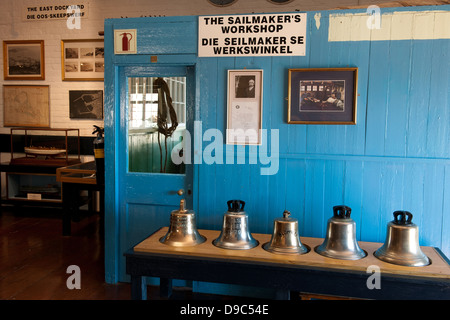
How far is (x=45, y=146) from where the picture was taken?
614 cm

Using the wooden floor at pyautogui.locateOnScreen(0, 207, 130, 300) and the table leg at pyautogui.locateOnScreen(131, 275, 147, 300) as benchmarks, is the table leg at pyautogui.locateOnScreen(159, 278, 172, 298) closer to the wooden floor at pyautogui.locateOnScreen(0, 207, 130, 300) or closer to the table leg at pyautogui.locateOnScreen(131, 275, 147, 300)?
the wooden floor at pyautogui.locateOnScreen(0, 207, 130, 300)

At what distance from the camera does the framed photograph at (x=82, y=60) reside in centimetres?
593

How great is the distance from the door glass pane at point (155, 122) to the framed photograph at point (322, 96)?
936 millimetres

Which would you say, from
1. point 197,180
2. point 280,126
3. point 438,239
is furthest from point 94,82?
point 438,239

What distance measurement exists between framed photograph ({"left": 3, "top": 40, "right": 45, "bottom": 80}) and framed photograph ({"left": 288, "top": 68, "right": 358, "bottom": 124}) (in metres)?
4.73

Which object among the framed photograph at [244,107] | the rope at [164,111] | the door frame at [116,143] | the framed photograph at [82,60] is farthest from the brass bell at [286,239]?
the framed photograph at [82,60]

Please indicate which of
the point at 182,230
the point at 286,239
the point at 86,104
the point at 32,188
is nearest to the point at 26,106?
the point at 86,104

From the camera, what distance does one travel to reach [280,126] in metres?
3.02

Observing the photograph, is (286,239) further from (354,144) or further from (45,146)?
(45,146)

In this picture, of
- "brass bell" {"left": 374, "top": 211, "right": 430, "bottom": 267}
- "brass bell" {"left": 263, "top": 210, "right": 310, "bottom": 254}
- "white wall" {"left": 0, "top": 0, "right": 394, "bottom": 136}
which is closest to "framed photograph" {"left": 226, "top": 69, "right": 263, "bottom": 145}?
"brass bell" {"left": 263, "top": 210, "right": 310, "bottom": 254}

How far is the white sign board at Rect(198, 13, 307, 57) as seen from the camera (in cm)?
295

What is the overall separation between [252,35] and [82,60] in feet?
12.7

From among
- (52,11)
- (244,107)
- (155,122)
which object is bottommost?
(155,122)

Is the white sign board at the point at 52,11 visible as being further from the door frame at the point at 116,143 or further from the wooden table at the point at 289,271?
the wooden table at the point at 289,271
